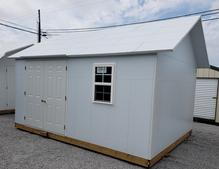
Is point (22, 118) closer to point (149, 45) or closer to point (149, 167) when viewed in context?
point (149, 167)

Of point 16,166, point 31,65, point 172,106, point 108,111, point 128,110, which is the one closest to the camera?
point 16,166

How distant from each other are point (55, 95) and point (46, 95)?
0.39 meters

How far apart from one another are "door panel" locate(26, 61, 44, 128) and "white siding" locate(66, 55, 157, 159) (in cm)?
120

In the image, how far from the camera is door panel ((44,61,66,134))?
15.3 ft

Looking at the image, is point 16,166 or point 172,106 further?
point 172,106

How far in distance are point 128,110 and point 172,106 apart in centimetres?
138

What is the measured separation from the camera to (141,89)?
3438 millimetres

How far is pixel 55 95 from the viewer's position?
4816 millimetres

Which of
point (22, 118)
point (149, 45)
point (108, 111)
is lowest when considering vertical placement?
point (22, 118)

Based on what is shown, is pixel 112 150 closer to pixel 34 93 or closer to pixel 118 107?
pixel 118 107

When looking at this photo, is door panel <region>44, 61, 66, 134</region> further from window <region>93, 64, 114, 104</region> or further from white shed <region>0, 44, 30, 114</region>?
white shed <region>0, 44, 30, 114</region>

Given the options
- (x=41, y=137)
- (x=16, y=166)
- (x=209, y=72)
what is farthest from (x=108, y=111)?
(x=209, y=72)

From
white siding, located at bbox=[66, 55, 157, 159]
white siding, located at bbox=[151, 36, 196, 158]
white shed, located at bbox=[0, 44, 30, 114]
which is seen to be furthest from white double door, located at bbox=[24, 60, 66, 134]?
white shed, located at bbox=[0, 44, 30, 114]

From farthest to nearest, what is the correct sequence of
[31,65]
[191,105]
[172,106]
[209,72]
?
[209,72], [191,105], [31,65], [172,106]
